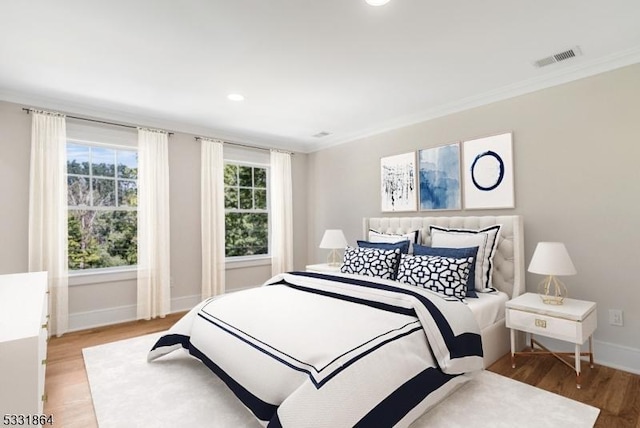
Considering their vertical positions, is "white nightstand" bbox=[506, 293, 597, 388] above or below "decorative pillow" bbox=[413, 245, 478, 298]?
below

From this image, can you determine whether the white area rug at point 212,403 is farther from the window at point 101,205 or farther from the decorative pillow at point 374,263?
the window at point 101,205

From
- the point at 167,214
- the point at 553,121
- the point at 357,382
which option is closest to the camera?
the point at 357,382

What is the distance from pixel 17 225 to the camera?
133 inches

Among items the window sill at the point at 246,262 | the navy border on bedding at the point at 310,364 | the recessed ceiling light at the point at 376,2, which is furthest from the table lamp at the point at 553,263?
the window sill at the point at 246,262

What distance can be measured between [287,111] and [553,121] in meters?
2.76

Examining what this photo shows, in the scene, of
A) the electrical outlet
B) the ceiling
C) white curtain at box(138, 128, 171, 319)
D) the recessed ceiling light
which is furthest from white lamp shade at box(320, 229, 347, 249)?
the recessed ceiling light

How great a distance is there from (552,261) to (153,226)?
4.23m

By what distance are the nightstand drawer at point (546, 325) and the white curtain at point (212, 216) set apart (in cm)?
363

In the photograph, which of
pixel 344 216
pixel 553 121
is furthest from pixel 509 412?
pixel 344 216

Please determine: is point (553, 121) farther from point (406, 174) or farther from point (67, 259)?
point (67, 259)

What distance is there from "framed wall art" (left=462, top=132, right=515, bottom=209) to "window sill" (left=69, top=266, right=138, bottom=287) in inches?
162

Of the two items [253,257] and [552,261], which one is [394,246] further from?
[253,257]

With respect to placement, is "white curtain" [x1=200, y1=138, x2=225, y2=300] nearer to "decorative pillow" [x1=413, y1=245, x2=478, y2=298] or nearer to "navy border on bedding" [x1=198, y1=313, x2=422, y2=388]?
"navy border on bedding" [x1=198, y1=313, x2=422, y2=388]

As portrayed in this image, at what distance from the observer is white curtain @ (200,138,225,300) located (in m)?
4.57
